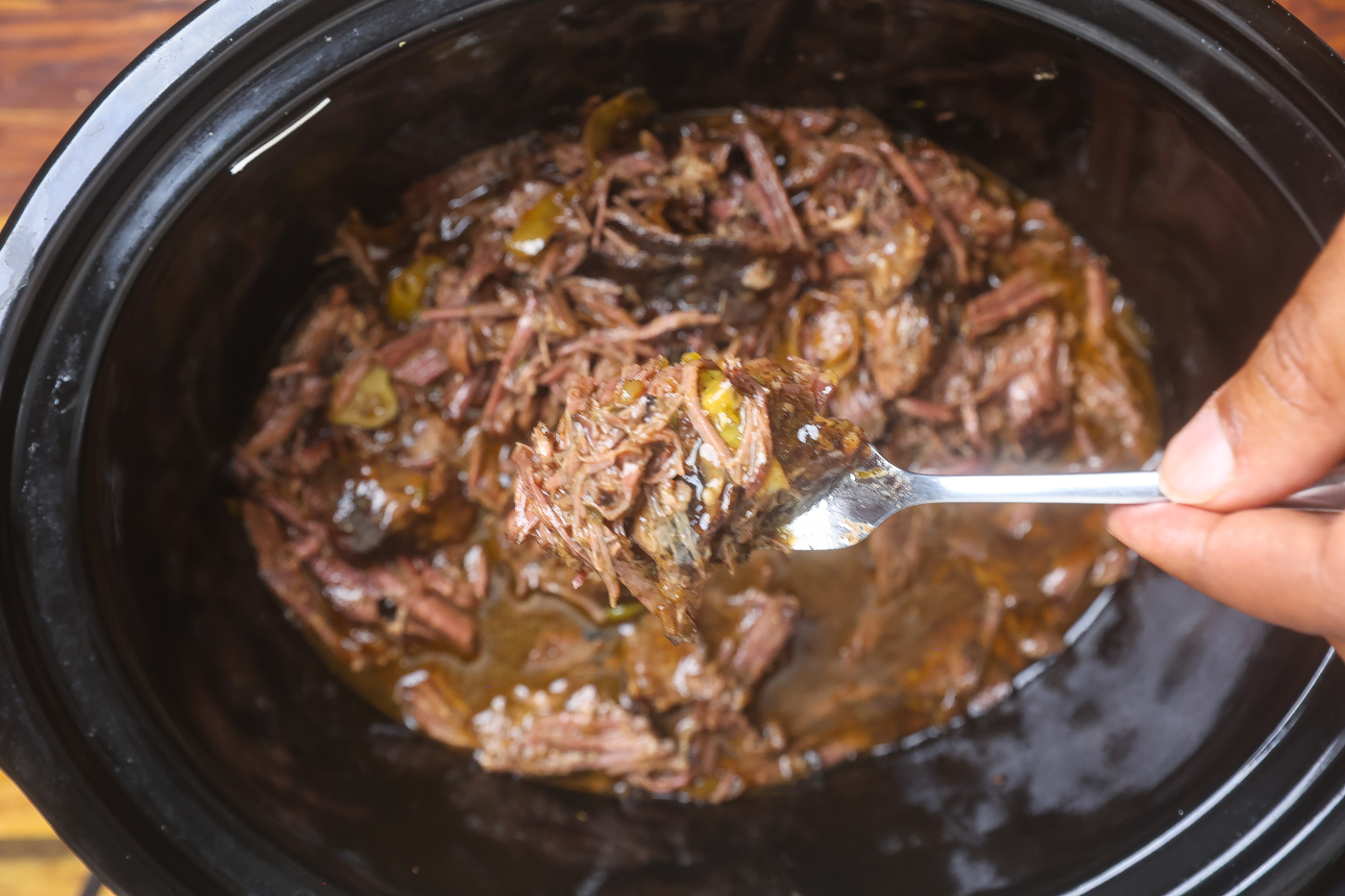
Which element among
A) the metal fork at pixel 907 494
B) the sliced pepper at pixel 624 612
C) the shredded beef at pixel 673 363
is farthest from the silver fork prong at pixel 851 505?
the sliced pepper at pixel 624 612

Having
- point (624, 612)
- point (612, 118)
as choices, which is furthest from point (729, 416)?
point (612, 118)

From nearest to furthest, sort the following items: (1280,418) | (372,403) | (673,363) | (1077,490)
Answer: (1280,418), (1077,490), (673,363), (372,403)

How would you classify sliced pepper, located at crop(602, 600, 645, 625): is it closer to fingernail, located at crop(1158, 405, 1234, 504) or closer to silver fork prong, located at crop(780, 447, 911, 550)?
silver fork prong, located at crop(780, 447, 911, 550)

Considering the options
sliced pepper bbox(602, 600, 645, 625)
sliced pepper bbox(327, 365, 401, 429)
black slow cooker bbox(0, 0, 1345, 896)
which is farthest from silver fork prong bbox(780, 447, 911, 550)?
sliced pepper bbox(327, 365, 401, 429)

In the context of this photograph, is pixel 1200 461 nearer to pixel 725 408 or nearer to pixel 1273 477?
pixel 1273 477

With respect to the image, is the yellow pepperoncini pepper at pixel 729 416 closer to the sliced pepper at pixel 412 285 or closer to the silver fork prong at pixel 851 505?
the silver fork prong at pixel 851 505

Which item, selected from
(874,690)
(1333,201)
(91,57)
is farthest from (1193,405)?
(91,57)

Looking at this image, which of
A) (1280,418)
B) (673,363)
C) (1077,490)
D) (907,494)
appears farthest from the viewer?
(673,363)
